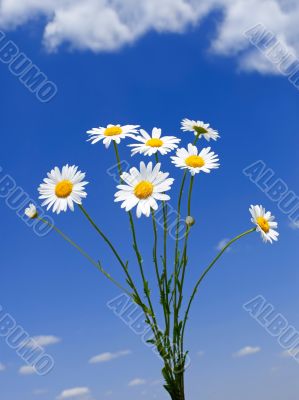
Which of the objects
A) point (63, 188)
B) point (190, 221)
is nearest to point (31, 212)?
point (63, 188)

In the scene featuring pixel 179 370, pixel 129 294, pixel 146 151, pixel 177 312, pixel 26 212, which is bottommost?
pixel 179 370

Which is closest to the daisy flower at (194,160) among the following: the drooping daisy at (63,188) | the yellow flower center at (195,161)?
the yellow flower center at (195,161)

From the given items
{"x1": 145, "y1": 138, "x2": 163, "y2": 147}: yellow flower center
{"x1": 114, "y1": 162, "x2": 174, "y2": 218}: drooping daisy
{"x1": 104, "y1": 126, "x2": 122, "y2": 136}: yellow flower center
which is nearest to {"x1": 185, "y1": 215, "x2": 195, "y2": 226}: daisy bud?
{"x1": 114, "y1": 162, "x2": 174, "y2": 218}: drooping daisy

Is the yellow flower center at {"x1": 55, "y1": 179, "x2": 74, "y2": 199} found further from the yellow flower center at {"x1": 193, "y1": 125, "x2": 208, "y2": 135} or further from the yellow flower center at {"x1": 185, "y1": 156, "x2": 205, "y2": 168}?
the yellow flower center at {"x1": 193, "y1": 125, "x2": 208, "y2": 135}

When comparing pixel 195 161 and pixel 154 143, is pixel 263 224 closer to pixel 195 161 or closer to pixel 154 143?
pixel 195 161

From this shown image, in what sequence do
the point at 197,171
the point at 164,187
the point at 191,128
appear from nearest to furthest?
the point at 164,187, the point at 197,171, the point at 191,128

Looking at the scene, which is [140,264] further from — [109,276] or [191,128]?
[191,128]

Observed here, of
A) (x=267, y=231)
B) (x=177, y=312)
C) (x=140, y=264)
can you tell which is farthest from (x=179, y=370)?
(x=267, y=231)

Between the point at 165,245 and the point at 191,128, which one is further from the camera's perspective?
the point at 191,128
